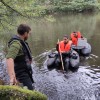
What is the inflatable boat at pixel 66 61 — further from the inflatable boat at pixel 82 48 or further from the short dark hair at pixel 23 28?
the short dark hair at pixel 23 28

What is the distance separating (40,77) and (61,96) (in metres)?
2.99

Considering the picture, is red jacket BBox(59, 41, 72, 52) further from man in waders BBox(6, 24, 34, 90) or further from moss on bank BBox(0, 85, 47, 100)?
moss on bank BBox(0, 85, 47, 100)

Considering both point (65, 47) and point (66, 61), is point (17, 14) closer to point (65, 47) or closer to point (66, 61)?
point (65, 47)

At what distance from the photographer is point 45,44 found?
20.9 metres

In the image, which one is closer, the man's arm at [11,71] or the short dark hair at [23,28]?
the man's arm at [11,71]

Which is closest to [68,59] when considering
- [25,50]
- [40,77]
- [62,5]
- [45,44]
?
[40,77]

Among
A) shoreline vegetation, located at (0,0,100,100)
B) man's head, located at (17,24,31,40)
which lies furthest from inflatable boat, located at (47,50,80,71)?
man's head, located at (17,24,31,40)

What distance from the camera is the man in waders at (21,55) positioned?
11.6 ft

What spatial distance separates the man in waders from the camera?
11.6ft

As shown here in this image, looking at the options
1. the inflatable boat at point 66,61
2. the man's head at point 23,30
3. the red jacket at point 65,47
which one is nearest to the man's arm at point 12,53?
the man's head at point 23,30

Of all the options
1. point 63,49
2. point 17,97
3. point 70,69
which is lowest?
point 70,69

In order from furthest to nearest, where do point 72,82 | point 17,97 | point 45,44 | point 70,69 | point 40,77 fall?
point 45,44 → point 70,69 → point 40,77 → point 72,82 → point 17,97

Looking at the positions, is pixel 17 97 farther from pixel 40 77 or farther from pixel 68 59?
pixel 68 59

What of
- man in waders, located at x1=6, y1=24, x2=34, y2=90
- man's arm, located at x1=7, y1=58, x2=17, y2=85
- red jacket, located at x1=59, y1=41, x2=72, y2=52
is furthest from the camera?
red jacket, located at x1=59, y1=41, x2=72, y2=52
